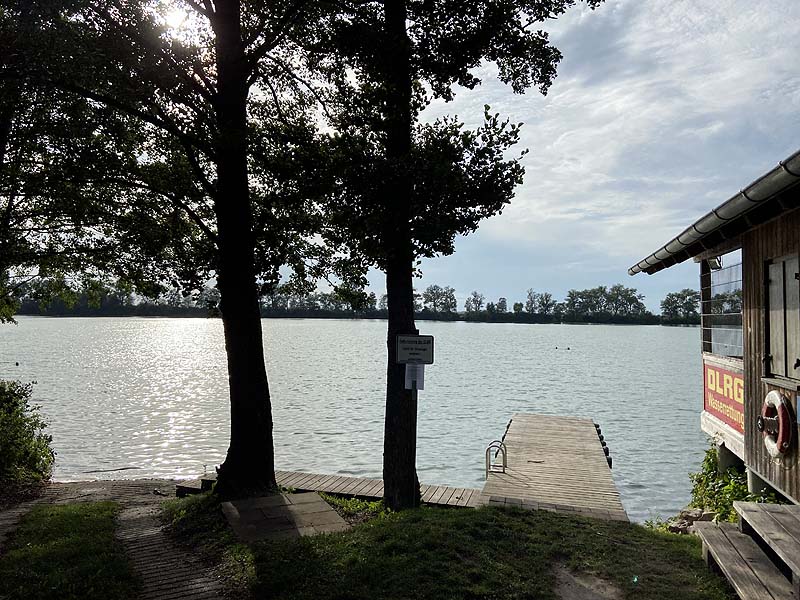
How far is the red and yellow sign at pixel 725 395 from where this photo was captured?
11.0 m

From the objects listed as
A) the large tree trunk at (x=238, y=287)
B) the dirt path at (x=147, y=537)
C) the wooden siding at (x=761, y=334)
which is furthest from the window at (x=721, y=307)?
the dirt path at (x=147, y=537)

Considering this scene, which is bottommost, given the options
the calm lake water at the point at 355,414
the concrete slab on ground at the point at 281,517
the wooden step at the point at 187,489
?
the calm lake water at the point at 355,414

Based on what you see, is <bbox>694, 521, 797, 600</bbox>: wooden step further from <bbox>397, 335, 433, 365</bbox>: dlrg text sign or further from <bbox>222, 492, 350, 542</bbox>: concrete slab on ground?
<bbox>222, 492, 350, 542</bbox>: concrete slab on ground

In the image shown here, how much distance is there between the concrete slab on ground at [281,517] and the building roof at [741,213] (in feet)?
22.5

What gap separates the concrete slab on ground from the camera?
318 inches

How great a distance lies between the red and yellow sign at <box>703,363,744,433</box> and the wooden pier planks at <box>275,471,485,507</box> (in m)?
4.94

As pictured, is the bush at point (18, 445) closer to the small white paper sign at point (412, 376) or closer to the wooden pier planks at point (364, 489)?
the wooden pier planks at point (364, 489)

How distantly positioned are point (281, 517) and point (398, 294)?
3810 mm

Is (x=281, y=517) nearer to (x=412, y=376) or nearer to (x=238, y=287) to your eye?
(x=412, y=376)

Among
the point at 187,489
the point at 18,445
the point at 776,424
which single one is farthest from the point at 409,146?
the point at 18,445

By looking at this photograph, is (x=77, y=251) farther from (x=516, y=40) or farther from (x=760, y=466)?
(x=760, y=466)

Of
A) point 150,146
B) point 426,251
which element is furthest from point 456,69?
point 150,146

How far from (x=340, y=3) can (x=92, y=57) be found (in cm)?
383

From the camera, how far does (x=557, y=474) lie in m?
13.4
